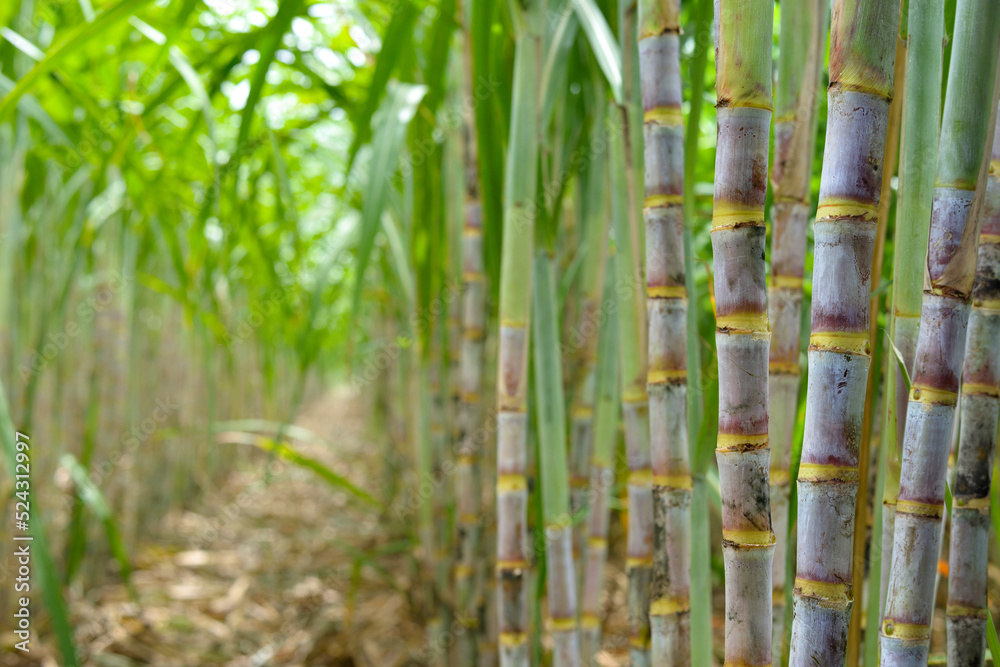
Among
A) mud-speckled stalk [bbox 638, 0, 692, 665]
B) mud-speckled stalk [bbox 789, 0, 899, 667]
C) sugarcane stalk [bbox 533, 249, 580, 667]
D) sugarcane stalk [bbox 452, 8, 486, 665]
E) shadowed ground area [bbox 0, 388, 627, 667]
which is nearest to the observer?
mud-speckled stalk [bbox 789, 0, 899, 667]

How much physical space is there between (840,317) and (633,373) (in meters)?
0.19

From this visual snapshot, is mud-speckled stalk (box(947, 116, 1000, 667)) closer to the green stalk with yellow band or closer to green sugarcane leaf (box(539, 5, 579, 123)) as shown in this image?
the green stalk with yellow band

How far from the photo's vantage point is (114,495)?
1.50 metres

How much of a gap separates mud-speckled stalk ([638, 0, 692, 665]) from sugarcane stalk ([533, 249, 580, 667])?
9cm

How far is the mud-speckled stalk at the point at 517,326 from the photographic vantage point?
0.45 m

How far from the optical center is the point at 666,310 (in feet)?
1.22

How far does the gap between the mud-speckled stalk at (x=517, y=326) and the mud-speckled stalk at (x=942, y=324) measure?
24 centimetres

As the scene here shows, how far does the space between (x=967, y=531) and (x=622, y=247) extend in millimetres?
243

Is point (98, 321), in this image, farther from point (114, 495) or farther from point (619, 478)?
point (619, 478)

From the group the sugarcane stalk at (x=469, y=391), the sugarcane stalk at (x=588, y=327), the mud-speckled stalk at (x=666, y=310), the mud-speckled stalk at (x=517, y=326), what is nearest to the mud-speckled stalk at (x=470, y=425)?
the sugarcane stalk at (x=469, y=391)

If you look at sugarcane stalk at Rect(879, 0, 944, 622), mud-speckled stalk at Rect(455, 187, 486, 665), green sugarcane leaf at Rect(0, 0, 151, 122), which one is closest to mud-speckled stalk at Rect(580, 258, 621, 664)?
mud-speckled stalk at Rect(455, 187, 486, 665)

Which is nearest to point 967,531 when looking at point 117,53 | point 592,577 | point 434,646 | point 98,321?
point 592,577

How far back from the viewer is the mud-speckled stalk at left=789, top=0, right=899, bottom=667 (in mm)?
252

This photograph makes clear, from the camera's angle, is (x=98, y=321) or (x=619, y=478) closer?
(x=619, y=478)
